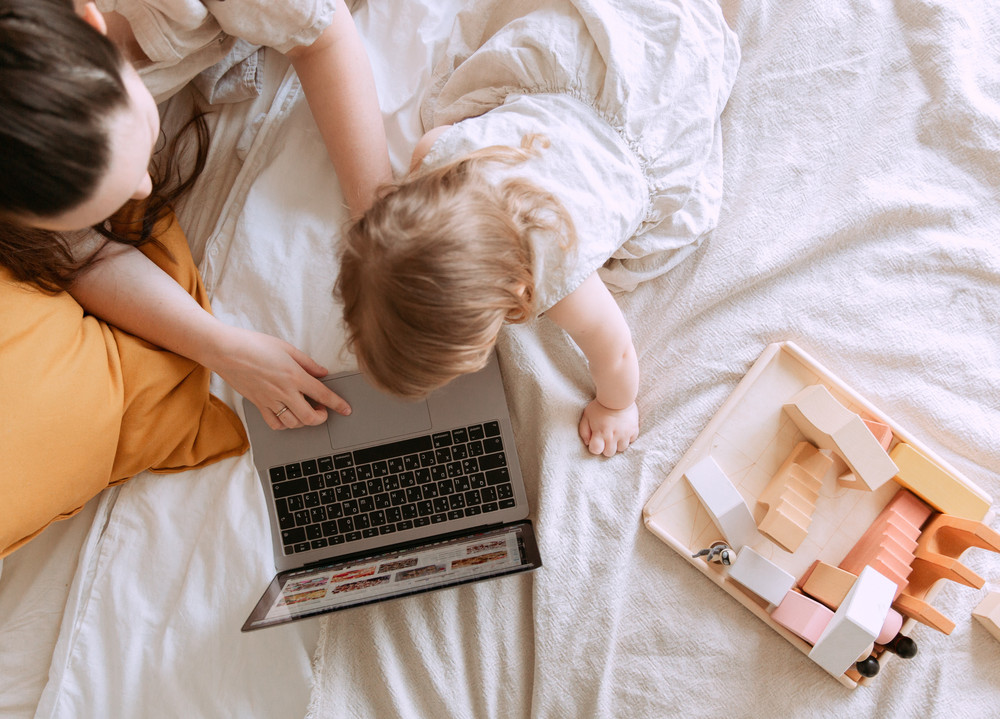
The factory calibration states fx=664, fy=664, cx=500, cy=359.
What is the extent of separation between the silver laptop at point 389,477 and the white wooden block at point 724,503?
0.72 feet

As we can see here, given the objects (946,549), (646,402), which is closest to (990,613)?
(946,549)

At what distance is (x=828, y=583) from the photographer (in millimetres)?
772

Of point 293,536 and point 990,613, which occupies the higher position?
point 293,536


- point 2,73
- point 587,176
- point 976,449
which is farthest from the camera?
point 976,449

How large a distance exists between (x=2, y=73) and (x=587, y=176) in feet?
1.71

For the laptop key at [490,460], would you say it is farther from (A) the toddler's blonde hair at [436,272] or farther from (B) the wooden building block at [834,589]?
(B) the wooden building block at [834,589]

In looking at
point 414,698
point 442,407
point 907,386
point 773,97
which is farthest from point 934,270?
point 414,698

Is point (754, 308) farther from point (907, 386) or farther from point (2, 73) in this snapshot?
point (2, 73)

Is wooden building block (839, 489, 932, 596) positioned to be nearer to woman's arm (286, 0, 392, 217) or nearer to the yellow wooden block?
the yellow wooden block

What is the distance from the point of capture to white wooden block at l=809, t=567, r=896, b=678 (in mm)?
689

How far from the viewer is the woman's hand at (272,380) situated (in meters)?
0.79

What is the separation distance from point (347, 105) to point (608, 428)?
52cm

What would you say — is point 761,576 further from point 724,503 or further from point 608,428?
point 608,428

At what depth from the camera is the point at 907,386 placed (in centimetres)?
86
